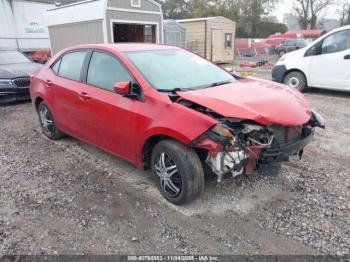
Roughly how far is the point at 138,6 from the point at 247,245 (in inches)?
503

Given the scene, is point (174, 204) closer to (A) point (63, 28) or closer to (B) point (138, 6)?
(B) point (138, 6)

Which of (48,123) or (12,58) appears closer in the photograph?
(48,123)

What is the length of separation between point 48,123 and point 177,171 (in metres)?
3.03

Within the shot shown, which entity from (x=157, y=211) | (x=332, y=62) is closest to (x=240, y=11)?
(x=332, y=62)

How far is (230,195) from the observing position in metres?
3.30

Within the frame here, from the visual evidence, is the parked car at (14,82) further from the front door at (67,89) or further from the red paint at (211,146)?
the red paint at (211,146)

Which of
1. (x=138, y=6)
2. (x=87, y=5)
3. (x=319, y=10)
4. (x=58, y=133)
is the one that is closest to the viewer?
(x=58, y=133)

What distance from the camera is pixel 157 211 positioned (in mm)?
3049

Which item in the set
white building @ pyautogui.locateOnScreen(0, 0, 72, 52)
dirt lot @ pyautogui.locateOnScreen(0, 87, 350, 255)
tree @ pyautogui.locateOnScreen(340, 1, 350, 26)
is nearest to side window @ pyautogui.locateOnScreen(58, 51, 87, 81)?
dirt lot @ pyautogui.locateOnScreen(0, 87, 350, 255)

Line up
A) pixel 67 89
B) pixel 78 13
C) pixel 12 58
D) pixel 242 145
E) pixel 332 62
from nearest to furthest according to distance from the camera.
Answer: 1. pixel 242 145
2. pixel 67 89
3. pixel 332 62
4. pixel 12 58
5. pixel 78 13

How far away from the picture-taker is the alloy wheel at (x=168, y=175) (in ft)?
9.86

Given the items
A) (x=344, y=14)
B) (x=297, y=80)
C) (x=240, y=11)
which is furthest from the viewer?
(x=344, y=14)

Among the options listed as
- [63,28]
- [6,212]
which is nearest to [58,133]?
[6,212]

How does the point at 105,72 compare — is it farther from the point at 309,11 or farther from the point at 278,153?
the point at 309,11
